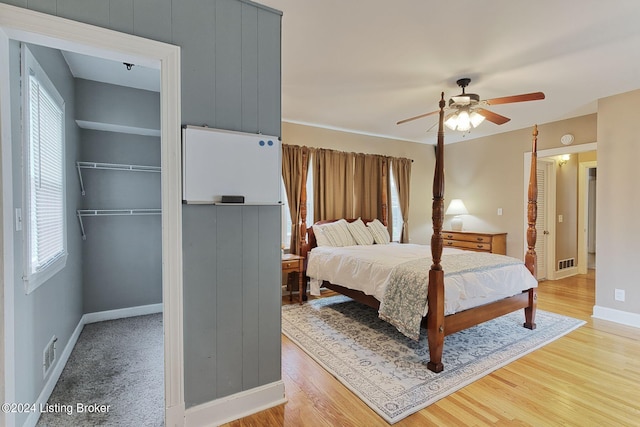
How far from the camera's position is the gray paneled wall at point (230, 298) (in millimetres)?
1826

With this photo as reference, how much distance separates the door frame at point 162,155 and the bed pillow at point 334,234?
2.90m

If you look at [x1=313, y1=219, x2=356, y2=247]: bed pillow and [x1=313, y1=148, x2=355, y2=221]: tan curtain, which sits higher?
[x1=313, y1=148, x2=355, y2=221]: tan curtain

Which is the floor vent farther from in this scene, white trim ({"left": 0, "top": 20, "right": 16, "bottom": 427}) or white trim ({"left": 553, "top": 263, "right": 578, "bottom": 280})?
white trim ({"left": 0, "top": 20, "right": 16, "bottom": 427})

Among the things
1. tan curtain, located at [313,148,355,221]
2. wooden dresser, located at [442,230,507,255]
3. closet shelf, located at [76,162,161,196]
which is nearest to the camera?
closet shelf, located at [76,162,161,196]

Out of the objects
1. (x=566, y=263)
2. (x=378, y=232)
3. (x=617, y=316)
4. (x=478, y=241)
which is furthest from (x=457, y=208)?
(x=617, y=316)

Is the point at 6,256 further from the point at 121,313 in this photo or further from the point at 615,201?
the point at 615,201

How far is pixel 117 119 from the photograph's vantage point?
3.30 m

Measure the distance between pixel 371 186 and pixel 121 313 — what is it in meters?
4.02

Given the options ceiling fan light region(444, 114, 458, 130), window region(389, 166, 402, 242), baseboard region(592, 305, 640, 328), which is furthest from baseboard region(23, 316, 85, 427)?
baseboard region(592, 305, 640, 328)

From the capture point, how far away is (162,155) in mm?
1725

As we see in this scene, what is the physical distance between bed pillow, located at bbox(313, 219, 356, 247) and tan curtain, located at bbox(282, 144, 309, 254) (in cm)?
32

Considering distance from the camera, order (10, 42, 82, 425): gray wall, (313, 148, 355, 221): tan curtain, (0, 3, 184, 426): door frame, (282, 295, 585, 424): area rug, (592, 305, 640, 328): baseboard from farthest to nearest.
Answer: (313, 148, 355, 221): tan curtain
(592, 305, 640, 328): baseboard
(282, 295, 585, 424): area rug
(10, 42, 82, 425): gray wall
(0, 3, 184, 426): door frame

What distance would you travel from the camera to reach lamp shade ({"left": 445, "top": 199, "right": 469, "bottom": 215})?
595cm

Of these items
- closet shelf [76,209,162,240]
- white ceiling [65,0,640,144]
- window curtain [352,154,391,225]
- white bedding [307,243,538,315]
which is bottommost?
white bedding [307,243,538,315]
